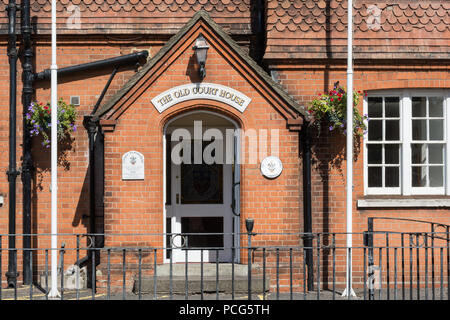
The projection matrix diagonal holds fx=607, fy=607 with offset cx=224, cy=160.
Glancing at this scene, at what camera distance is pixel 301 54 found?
10695mm

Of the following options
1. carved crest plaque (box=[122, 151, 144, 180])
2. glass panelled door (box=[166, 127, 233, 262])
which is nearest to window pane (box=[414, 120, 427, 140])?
glass panelled door (box=[166, 127, 233, 262])

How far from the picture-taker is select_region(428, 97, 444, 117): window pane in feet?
36.4

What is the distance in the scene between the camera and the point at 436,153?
36.5 feet

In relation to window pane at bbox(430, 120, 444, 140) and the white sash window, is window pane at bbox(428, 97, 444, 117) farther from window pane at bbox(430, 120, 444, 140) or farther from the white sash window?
window pane at bbox(430, 120, 444, 140)

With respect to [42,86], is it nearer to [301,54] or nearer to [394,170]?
[301,54]

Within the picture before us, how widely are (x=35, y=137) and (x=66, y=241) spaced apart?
1.95 metres

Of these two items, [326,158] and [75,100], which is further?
[75,100]

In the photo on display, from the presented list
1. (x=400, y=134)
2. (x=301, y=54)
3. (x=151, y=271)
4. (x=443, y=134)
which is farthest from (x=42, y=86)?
(x=443, y=134)

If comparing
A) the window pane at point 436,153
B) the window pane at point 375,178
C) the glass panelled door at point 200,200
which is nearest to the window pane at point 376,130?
the window pane at point 375,178

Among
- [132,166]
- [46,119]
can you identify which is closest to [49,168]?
[46,119]

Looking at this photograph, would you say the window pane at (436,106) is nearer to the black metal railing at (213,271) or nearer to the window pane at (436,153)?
the window pane at (436,153)

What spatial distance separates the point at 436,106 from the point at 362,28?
1992mm

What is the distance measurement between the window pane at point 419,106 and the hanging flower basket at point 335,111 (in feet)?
3.55

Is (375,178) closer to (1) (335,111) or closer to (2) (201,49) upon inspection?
(1) (335,111)
